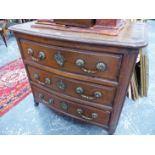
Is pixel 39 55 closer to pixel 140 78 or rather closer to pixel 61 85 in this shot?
pixel 61 85

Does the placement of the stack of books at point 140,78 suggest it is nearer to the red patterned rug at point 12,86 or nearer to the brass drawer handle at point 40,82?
the brass drawer handle at point 40,82

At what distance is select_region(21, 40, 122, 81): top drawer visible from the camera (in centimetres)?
76

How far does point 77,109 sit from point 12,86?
1070mm

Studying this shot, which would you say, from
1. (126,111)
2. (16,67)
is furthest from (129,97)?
(16,67)

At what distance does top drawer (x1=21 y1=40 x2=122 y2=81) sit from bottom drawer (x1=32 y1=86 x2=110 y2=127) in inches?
11.8

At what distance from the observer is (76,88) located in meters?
0.96

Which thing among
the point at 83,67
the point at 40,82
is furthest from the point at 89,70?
the point at 40,82

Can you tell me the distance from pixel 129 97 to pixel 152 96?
0.26 metres

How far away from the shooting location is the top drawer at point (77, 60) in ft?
2.49

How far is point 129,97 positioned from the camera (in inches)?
62.0

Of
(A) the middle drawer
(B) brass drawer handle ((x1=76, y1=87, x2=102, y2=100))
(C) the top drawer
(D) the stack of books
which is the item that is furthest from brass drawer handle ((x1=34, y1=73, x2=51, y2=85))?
(D) the stack of books

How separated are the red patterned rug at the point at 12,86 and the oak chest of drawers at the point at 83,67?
0.55 m

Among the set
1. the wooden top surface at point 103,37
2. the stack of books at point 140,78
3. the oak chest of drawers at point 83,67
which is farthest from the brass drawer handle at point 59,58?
the stack of books at point 140,78

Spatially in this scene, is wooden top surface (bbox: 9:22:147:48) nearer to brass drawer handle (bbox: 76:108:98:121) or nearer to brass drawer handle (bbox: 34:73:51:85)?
brass drawer handle (bbox: 34:73:51:85)
